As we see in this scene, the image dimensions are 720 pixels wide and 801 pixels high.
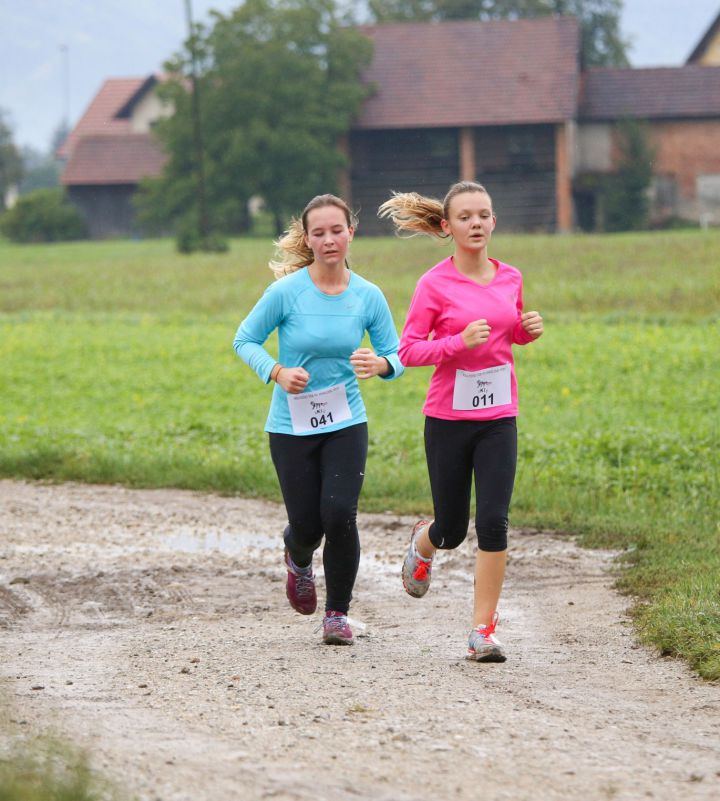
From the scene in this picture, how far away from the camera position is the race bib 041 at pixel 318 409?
6.44 meters

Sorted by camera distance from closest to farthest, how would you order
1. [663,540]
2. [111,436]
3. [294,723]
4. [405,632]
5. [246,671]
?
[294,723]
[246,671]
[405,632]
[663,540]
[111,436]

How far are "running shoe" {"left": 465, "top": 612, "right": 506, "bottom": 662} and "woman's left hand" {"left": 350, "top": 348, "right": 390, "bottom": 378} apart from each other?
4.10ft

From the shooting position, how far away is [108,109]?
8381 centimetres

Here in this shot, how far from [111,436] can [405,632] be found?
7684mm

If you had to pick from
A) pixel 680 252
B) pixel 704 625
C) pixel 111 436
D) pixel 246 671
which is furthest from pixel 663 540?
pixel 680 252

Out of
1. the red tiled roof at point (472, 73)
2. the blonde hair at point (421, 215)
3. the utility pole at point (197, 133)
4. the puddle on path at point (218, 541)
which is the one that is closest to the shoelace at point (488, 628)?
the blonde hair at point (421, 215)

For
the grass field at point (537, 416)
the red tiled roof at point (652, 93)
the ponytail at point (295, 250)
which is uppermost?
the red tiled roof at point (652, 93)

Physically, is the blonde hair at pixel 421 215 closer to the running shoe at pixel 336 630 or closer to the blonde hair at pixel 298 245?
the blonde hair at pixel 298 245

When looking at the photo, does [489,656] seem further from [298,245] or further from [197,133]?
[197,133]

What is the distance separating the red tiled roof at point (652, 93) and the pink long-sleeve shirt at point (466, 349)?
187 ft

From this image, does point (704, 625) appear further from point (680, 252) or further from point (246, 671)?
point (680, 252)

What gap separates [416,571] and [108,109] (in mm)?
80293

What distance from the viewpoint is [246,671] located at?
19.0 ft

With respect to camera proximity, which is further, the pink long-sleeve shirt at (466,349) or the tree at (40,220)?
the tree at (40,220)
